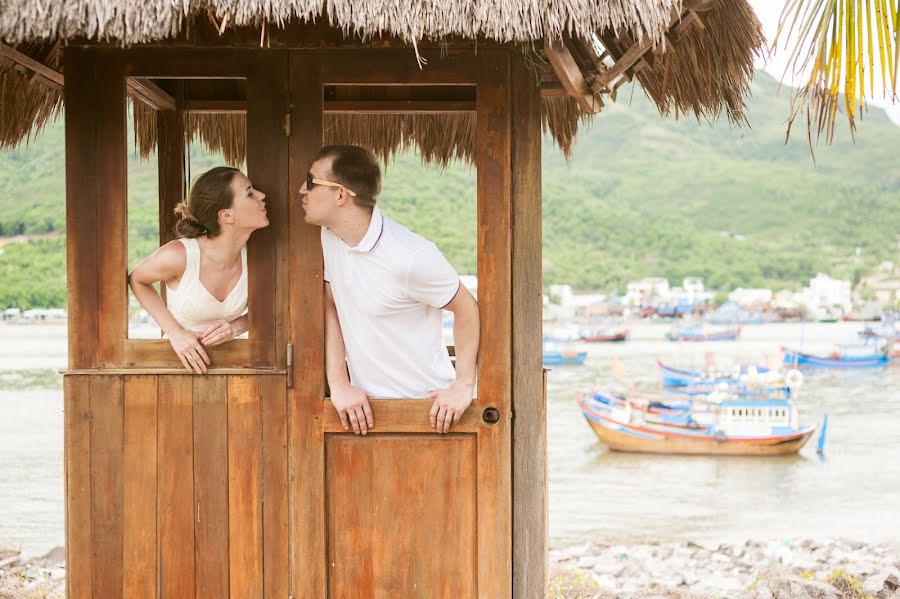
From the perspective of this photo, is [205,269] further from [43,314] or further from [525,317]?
[43,314]

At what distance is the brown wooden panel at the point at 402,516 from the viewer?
10.2 ft

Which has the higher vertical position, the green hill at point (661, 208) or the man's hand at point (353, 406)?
the green hill at point (661, 208)

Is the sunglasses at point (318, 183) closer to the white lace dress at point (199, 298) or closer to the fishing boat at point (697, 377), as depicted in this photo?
the white lace dress at point (199, 298)

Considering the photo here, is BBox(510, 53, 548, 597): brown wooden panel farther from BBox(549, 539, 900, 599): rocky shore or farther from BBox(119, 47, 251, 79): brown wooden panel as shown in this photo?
BBox(549, 539, 900, 599): rocky shore

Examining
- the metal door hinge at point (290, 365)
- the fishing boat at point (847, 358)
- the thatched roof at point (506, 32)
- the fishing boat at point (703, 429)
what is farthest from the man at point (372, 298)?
the fishing boat at point (847, 358)

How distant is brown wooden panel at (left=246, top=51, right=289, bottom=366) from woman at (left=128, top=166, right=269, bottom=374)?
0.04 m

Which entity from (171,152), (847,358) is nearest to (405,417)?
(171,152)

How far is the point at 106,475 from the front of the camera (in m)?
3.07

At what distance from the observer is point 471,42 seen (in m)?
3.06

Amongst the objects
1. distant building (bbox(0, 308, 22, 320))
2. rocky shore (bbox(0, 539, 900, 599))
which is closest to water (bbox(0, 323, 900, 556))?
rocky shore (bbox(0, 539, 900, 599))

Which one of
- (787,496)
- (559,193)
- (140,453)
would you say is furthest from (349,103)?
(559,193)

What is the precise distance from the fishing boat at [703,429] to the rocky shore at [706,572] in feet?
31.6

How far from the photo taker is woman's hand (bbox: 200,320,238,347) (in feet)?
9.98

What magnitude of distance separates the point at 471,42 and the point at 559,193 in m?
44.5
